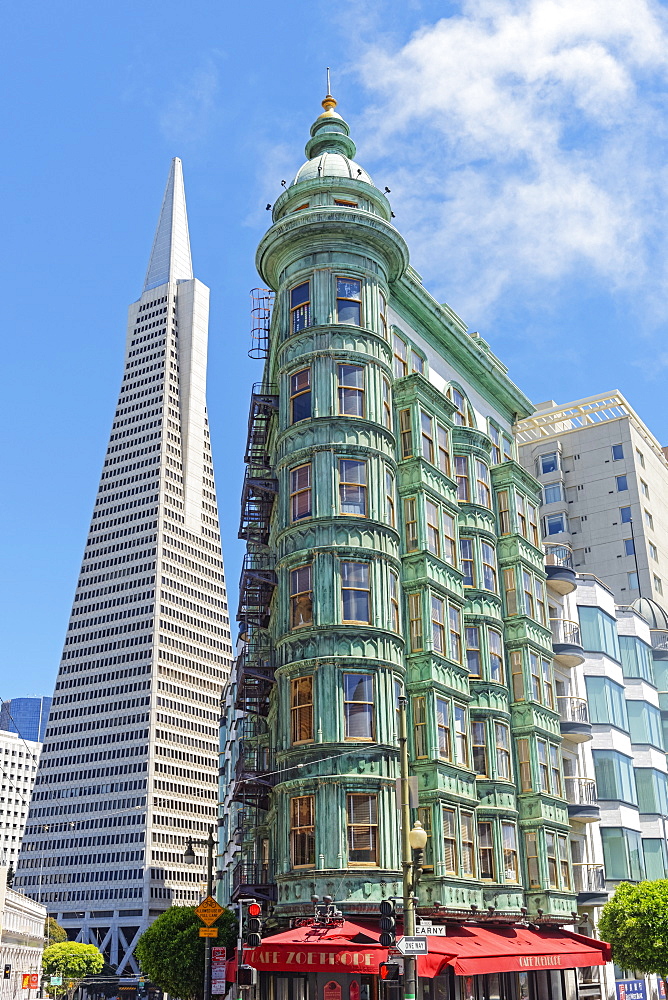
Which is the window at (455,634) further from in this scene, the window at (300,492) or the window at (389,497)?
the window at (300,492)

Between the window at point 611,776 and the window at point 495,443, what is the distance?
1813 cm

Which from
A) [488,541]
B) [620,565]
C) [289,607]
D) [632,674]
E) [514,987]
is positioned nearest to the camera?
[289,607]

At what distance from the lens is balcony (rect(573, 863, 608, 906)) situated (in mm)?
52188

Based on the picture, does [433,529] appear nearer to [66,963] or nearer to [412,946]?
[412,946]

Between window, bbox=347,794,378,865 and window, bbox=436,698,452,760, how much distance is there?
522cm

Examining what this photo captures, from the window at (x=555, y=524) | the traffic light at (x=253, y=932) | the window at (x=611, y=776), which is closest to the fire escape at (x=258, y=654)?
the traffic light at (x=253, y=932)

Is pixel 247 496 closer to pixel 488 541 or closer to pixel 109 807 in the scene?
pixel 488 541

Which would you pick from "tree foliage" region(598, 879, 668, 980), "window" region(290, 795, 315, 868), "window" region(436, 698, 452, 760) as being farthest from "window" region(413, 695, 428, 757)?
"tree foliage" region(598, 879, 668, 980)

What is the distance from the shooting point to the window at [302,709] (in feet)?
117

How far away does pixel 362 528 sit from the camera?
38281mm

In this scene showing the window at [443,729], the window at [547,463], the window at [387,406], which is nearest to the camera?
the window at [443,729]

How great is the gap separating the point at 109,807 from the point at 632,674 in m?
138

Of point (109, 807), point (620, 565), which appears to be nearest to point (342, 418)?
point (620, 565)

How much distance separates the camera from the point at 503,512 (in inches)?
2069
